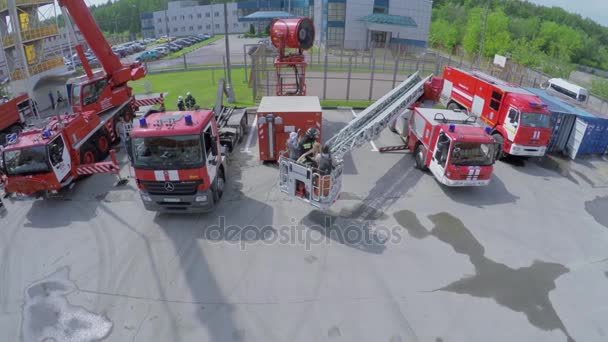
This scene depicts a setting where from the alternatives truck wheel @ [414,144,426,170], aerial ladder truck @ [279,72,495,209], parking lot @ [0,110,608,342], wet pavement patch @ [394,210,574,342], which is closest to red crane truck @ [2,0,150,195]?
parking lot @ [0,110,608,342]

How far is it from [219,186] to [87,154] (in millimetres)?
6015

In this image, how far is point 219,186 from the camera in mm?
10883

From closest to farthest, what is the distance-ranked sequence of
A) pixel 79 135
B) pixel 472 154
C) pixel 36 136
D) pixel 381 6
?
pixel 36 136, pixel 472 154, pixel 79 135, pixel 381 6

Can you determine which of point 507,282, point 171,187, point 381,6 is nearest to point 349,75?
point 171,187

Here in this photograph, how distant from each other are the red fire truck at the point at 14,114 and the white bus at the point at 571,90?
31047 millimetres

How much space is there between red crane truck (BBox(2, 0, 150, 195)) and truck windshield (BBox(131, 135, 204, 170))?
3.35m

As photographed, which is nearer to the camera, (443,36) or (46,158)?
(46,158)

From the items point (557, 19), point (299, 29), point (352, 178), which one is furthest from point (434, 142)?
point (557, 19)

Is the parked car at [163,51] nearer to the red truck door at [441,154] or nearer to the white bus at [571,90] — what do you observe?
the white bus at [571,90]

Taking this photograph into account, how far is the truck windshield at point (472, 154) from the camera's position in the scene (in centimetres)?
1094

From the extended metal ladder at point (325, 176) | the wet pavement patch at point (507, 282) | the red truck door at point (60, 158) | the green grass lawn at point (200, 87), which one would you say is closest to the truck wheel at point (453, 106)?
the green grass lawn at point (200, 87)

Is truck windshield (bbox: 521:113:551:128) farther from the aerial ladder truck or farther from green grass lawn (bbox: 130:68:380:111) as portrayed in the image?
green grass lawn (bbox: 130:68:380:111)

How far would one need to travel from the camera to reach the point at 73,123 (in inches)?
486

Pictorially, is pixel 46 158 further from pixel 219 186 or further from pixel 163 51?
pixel 163 51
